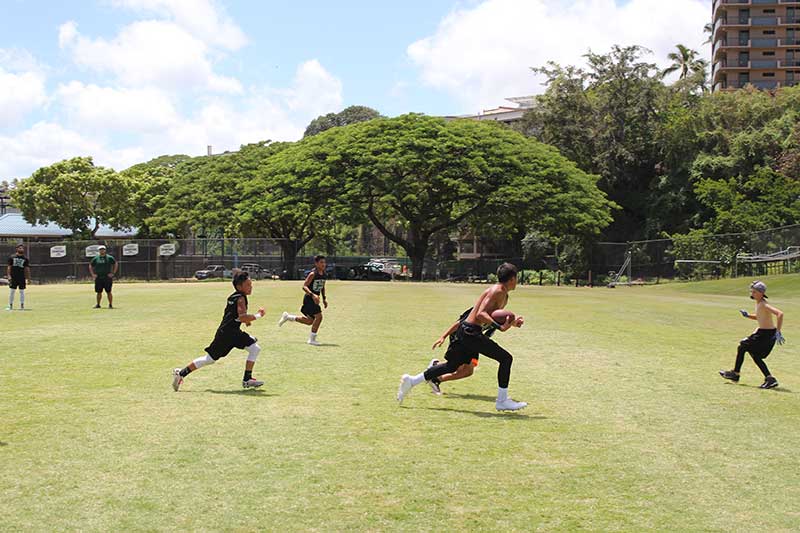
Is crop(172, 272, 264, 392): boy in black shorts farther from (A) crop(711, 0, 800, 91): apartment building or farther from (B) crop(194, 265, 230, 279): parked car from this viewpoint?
(A) crop(711, 0, 800, 91): apartment building

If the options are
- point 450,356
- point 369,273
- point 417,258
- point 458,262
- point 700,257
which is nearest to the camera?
Result: point 450,356

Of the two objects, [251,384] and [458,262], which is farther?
[458,262]

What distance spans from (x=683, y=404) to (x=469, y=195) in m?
47.1

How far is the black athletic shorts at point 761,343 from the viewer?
12.5 m

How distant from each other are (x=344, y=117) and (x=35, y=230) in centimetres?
3367

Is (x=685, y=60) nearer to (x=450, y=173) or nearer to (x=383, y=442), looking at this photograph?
(x=450, y=173)

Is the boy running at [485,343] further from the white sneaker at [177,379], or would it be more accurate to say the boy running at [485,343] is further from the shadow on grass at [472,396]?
the white sneaker at [177,379]

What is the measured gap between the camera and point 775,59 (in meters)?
103

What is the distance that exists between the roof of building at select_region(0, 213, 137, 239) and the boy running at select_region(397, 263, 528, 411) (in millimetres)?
77847

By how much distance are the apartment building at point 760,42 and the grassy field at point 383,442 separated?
97.5m

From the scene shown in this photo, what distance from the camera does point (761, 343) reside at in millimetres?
12461

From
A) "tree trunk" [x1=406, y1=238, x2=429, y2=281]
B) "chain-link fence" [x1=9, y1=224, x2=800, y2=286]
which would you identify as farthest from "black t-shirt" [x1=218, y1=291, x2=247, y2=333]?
"tree trunk" [x1=406, y1=238, x2=429, y2=281]

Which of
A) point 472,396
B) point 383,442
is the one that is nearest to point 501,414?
point 472,396

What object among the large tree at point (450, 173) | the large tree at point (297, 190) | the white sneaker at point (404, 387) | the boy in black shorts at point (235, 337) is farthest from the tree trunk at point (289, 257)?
the white sneaker at point (404, 387)
